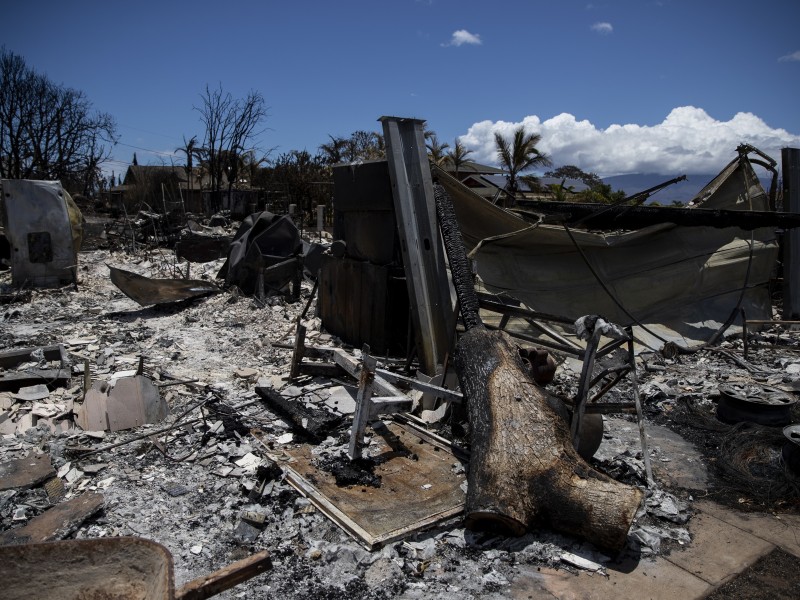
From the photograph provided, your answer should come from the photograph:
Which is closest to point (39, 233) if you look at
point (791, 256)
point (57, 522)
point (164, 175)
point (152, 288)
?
point (152, 288)

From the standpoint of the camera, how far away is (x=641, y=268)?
8.38m

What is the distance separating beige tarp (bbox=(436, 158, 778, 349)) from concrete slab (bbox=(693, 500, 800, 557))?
161 inches

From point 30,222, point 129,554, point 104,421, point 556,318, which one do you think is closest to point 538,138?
point 30,222

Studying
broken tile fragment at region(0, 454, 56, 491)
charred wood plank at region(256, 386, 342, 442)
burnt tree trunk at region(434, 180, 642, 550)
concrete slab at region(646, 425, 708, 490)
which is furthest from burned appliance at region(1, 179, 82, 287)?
concrete slab at region(646, 425, 708, 490)

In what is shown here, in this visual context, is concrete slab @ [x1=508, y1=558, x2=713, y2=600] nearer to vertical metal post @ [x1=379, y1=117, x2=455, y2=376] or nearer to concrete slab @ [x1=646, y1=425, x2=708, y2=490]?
concrete slab @ [x1=646, y1=425, x2=708, y2=490]

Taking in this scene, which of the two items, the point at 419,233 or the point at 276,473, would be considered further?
the point at 419,233

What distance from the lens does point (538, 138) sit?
23.8 metres

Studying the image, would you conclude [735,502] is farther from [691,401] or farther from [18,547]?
[18,547]

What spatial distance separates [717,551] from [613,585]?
85cm

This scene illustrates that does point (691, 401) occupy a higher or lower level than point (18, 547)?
lower

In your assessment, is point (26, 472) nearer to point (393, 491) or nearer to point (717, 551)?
point (393, 491)

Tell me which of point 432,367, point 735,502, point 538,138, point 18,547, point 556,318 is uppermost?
point 538,138

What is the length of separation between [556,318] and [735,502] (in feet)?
5.99

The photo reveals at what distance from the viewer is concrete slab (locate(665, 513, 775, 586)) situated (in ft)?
10.2
